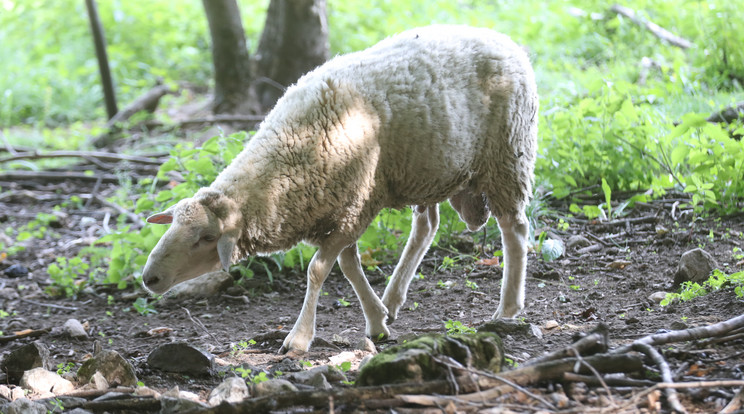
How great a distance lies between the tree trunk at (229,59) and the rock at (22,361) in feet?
21.1

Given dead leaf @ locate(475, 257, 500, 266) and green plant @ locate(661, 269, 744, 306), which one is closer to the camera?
green plant @ locate(661, 269, 744, 306)

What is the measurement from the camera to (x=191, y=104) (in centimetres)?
1273

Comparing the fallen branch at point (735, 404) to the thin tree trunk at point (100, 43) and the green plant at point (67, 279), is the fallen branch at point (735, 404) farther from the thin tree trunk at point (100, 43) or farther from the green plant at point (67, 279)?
the thin tree trunk at point (100, 43)

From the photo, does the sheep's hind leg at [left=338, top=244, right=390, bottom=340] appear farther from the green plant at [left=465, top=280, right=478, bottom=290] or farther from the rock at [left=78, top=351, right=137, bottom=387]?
the rock at [left=78, top=351, right=137, bottom=387]

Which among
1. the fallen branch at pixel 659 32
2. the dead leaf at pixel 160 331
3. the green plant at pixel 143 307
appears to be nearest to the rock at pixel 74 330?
the dead leaf at pixel 160 331

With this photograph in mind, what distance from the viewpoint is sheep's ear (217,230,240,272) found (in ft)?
12.0

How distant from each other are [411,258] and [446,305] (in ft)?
1.26

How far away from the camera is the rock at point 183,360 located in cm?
354

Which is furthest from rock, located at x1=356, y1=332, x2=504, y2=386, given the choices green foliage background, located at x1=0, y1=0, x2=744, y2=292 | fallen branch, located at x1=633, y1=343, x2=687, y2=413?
green foliage background, located at x1=0, y1=0, x2=744, y2=292

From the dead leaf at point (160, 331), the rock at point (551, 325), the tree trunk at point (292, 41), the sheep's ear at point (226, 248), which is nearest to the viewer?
the sheep's ear at point (226, 248)

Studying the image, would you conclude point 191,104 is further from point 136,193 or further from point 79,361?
point 79,361

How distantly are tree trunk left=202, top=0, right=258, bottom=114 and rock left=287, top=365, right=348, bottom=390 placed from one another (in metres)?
6.99

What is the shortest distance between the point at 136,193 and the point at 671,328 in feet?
20.1

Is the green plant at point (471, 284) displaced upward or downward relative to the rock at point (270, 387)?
downward
